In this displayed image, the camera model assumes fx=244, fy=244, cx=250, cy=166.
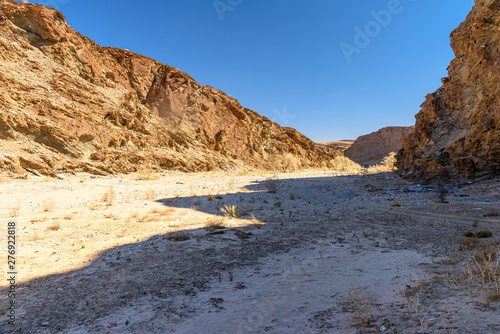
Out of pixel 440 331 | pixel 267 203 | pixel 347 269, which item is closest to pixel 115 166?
pixel 267 203

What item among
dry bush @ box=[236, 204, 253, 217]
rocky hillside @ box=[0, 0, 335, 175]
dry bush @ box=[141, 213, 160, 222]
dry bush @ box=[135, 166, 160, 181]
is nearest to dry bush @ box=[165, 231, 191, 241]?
dry bush @ box=[141, 213, 160, 222]

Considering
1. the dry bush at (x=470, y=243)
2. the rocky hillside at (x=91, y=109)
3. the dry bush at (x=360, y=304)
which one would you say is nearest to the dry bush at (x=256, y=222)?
the dry bush at (x=360, y=304)

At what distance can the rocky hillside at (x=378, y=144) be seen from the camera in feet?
261

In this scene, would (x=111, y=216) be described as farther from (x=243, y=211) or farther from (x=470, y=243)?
(x=470, y=243)

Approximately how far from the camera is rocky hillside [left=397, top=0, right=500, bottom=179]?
11078 mm

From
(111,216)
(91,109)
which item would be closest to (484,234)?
(111,216)

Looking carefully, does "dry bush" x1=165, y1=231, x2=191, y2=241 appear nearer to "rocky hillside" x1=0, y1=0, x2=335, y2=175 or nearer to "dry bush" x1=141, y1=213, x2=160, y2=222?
"dry bush" x1=141, y1=213, x2=160, y2=222

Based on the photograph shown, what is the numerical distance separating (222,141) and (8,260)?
88.4 ft

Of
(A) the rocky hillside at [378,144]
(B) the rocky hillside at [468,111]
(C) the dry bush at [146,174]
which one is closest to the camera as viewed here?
(B) the rocky hillside at [468,111]

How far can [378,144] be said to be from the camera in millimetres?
82750

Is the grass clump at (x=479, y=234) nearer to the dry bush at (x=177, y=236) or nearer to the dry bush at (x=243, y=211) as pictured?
the dry bush at (x=243, y=211)

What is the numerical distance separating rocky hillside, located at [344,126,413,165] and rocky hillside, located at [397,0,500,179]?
69245 millimetres

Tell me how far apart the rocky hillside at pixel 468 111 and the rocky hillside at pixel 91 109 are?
60.2ft

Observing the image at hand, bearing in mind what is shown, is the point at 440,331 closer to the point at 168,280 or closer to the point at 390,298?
the point at 390,298
